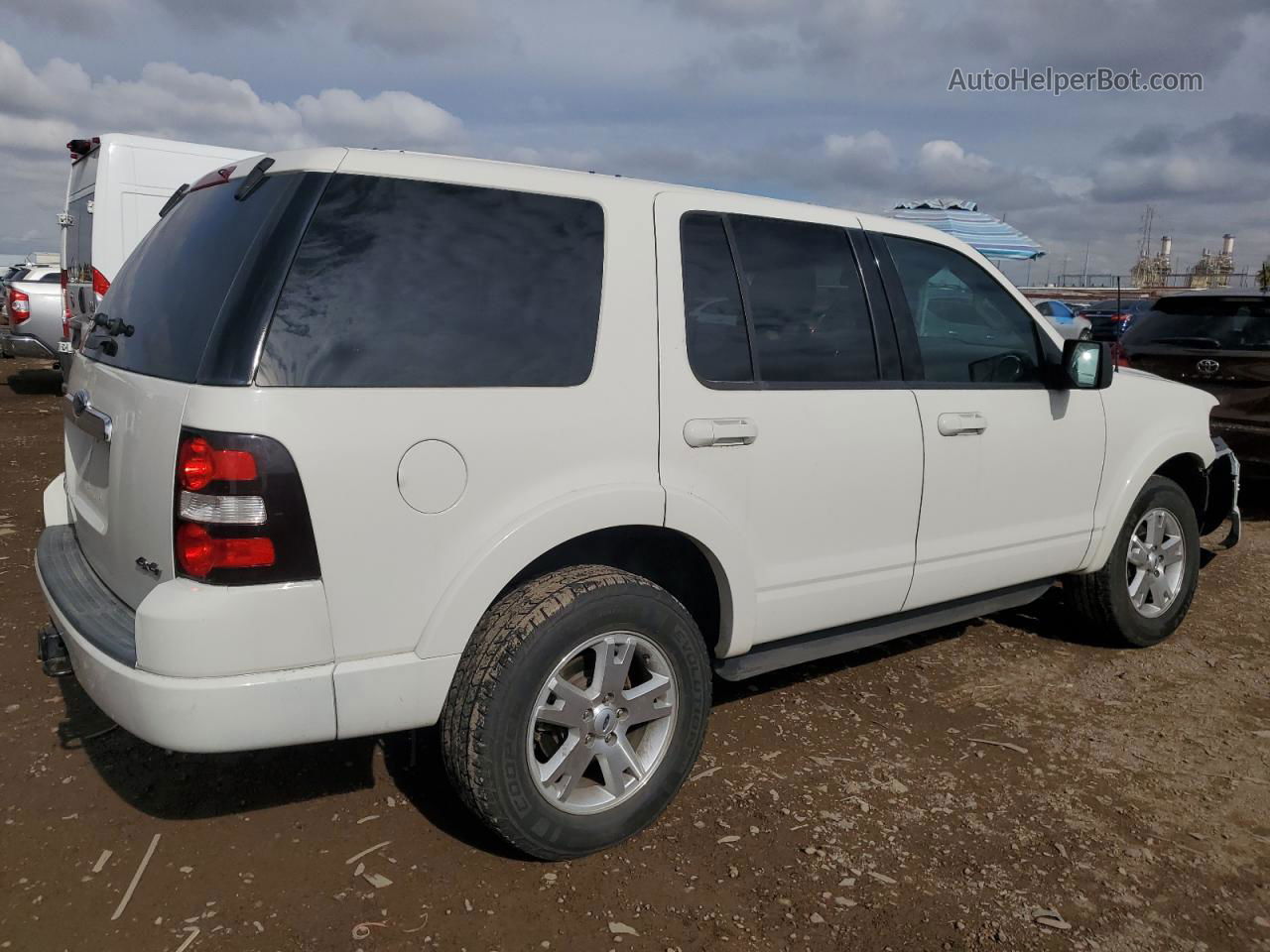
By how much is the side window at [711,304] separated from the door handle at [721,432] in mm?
139

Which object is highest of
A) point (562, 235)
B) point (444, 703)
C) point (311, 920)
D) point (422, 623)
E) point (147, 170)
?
point (147, 170)

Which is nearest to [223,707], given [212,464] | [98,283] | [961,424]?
[212,464]

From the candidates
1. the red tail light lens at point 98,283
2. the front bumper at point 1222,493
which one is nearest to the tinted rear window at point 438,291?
the front bumper at point 1222,493

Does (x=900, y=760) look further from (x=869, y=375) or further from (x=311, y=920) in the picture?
(x=311, y=920)

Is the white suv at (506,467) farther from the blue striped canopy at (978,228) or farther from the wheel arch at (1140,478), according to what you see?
the blue striped canopy at (978,228)

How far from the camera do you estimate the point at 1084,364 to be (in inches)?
155

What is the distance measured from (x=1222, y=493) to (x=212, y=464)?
4954 mm

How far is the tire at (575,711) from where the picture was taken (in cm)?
254

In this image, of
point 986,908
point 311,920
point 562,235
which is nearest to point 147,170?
point 562,235

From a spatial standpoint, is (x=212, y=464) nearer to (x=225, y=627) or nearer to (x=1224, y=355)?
(x=225, y=627)

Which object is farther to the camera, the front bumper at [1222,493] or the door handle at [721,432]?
the front bumper at [1222,493]

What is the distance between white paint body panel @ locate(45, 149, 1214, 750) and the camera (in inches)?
89.9

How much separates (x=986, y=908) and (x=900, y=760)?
83 centimetres

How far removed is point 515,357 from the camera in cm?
261
